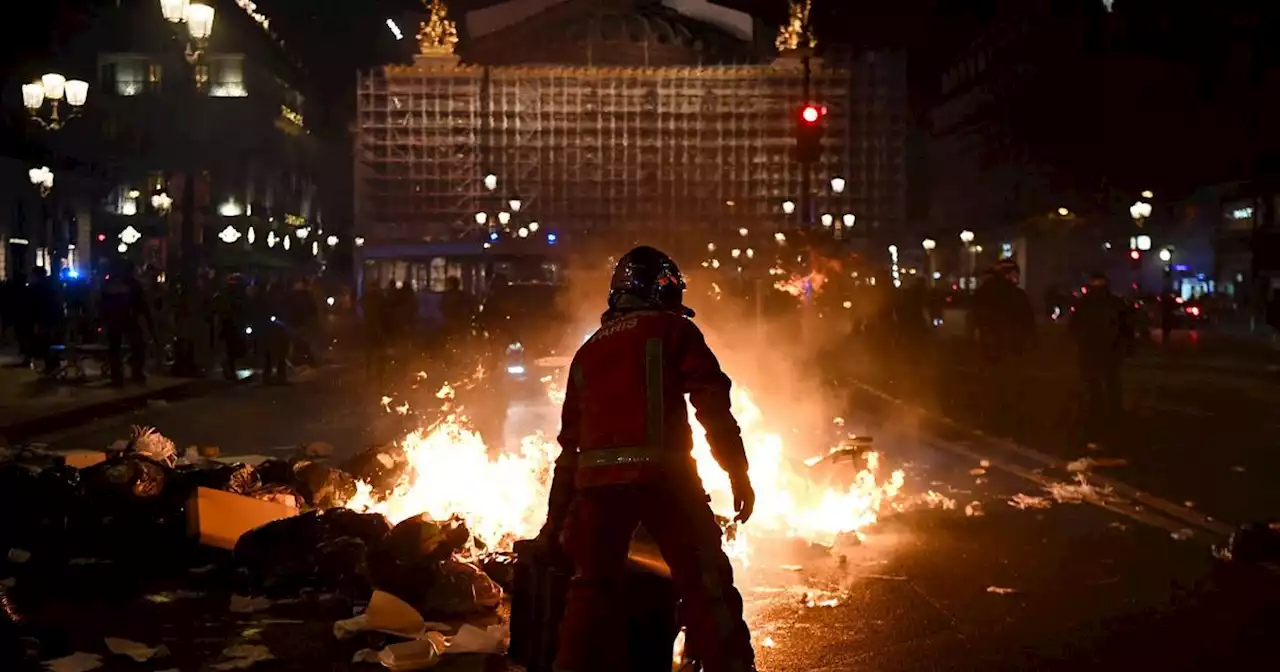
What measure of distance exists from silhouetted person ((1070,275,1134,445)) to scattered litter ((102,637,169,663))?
11371 mm

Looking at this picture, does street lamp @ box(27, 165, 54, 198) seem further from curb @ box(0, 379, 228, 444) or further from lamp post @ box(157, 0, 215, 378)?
curb @ box(0, 379, 228, 444)

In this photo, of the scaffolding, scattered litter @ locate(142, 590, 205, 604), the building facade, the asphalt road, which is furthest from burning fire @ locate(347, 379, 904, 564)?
the building facade

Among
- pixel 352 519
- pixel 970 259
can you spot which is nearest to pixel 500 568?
pixel 352 519

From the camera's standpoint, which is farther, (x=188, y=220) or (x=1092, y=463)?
(x=188, y=220)

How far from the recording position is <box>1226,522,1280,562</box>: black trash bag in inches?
302

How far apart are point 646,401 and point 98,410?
14231 mm

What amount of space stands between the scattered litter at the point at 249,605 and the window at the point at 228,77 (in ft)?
216

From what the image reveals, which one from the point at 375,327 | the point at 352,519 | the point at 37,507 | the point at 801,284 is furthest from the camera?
Result: the point at 801,284

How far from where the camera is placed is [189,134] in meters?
58.8

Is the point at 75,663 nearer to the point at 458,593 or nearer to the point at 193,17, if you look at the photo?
the point at 458,593

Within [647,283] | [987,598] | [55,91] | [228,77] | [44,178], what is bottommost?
[987,598]

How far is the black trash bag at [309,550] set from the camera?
6.96 meters

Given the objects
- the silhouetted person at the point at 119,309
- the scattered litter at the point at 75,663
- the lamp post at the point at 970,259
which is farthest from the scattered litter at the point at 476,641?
the lamp post at the point at 970,259

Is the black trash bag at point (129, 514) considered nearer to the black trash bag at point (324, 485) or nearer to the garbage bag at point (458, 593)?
the black trash bag at point (324, 485)
